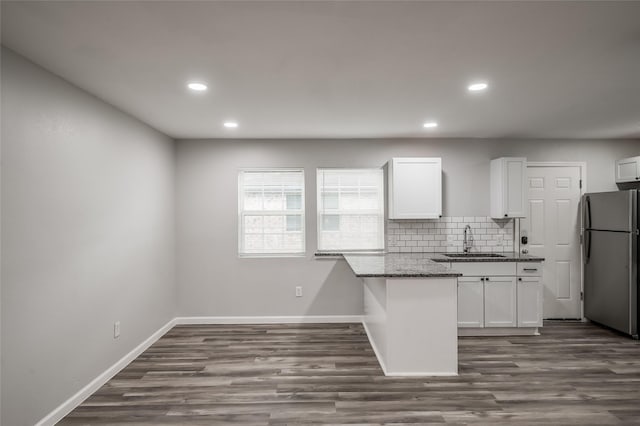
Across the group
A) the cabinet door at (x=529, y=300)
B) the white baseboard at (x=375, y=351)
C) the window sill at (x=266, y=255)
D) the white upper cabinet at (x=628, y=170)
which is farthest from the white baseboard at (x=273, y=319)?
the white upper cabinet at (x=628, y=170)

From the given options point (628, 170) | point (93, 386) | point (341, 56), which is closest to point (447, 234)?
point (628, 170)

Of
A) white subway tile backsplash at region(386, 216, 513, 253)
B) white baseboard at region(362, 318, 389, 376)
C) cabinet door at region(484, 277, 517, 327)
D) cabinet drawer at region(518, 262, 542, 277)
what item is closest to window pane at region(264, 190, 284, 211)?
white subway tile backsplash at region(386, 216, 513, 253)

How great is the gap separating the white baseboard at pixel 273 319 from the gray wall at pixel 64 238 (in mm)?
892

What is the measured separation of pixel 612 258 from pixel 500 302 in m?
1.48

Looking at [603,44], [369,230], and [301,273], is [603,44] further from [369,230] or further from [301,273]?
[301,273]

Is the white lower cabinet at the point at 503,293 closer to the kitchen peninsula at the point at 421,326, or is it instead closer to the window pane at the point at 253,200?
the kitchen peninsula at the point at 421,326

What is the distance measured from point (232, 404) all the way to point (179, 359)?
1127 millimetres

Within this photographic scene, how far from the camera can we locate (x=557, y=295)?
483 cm

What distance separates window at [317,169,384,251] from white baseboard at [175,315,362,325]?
2.99ft

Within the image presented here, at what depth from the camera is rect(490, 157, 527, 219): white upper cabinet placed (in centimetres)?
451

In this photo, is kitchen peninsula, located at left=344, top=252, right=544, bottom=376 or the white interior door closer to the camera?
kitchen peninsula, located at left=344, top=252, right=544, bottom=376

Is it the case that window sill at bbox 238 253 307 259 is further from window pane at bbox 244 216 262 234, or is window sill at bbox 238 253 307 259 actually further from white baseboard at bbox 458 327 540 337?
white baseboard at bbox 458 327 540 337

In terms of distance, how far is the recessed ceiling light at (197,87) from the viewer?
2.73 meters

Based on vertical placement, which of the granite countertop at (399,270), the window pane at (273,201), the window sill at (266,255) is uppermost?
the window pane at (273,201)
